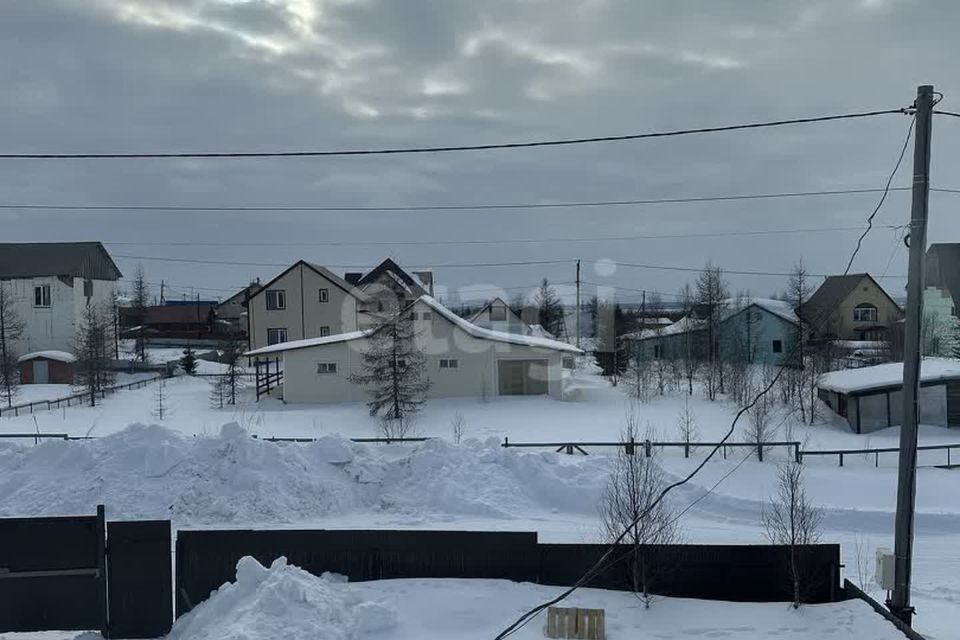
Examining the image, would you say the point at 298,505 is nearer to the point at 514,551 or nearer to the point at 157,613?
the point at 157,613

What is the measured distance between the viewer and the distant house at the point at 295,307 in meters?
43.8

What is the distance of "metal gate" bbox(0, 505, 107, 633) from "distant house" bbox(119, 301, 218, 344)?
215 feet

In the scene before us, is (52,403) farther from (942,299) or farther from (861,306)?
(861,306)

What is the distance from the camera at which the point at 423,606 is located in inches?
359

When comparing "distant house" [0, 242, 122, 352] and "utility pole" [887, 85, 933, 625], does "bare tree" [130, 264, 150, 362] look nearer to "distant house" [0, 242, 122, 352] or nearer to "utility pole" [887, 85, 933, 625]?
"distant house" [0, 242, 122, 352]

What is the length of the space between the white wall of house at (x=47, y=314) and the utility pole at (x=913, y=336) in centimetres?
5450

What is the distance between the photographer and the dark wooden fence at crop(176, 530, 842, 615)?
9.59 meters

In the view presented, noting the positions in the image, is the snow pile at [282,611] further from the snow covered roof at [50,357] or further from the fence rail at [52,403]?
the snow covered roof at [50,357]

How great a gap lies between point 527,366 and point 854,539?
19044 millimetres

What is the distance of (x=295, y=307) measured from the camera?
4409 centimetres

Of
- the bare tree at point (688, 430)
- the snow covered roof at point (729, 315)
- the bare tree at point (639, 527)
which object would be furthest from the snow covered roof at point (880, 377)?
the bare tree at point (639, 527)

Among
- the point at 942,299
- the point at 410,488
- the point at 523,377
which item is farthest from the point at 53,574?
the point at 942,299

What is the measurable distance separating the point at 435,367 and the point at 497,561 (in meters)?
22.3

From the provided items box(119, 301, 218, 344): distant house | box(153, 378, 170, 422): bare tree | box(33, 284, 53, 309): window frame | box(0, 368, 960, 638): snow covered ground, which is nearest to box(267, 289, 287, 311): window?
box(153, 378, 170, 422): bare tree
